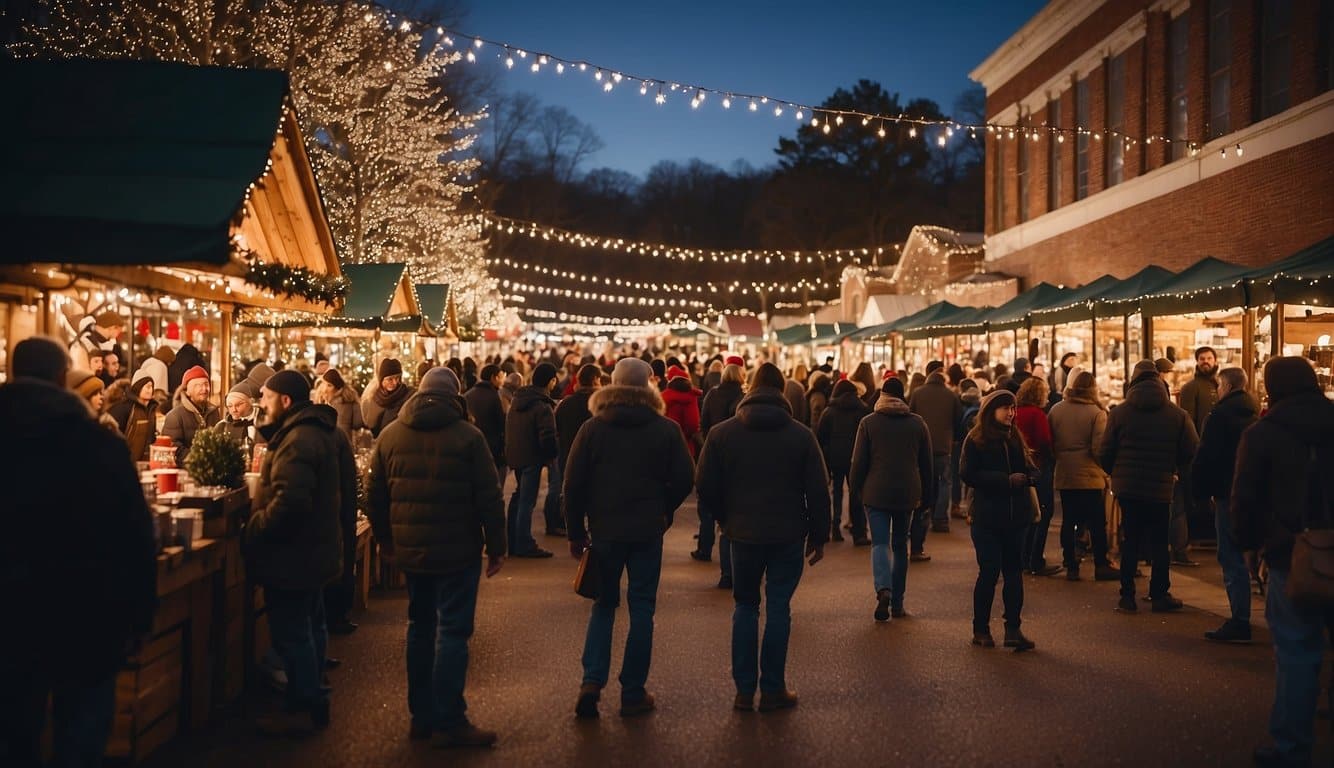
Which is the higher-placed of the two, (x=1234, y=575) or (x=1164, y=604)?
(x=1234, y=575)

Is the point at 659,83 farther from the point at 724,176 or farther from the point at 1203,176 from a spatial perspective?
the point at 724,176

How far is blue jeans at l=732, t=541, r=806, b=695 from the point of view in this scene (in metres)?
6.26

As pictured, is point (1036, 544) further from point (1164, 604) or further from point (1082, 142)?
point (1082, 142)

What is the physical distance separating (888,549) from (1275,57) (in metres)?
14.1

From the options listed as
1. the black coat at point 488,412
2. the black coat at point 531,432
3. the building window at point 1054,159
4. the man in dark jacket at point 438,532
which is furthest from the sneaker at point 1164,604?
the building window at point 1054,159

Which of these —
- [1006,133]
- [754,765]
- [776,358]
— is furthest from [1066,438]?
[776,358]

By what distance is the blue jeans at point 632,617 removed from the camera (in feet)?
20.2

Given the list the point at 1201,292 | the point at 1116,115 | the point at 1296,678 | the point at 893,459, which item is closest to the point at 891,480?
the point at 893,459

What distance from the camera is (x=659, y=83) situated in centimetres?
1591

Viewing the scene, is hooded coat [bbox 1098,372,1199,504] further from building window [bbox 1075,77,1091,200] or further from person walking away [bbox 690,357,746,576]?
building window [bbox 1075,77,1091,200]

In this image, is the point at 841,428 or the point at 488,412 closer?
the point at 488,412

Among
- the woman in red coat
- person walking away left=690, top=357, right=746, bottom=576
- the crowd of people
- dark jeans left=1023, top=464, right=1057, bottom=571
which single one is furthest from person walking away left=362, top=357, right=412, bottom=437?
dark jeans left=1023, top=464, right=1057, bottom=571

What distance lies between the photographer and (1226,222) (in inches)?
759

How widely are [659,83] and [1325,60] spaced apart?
32.2 feet
